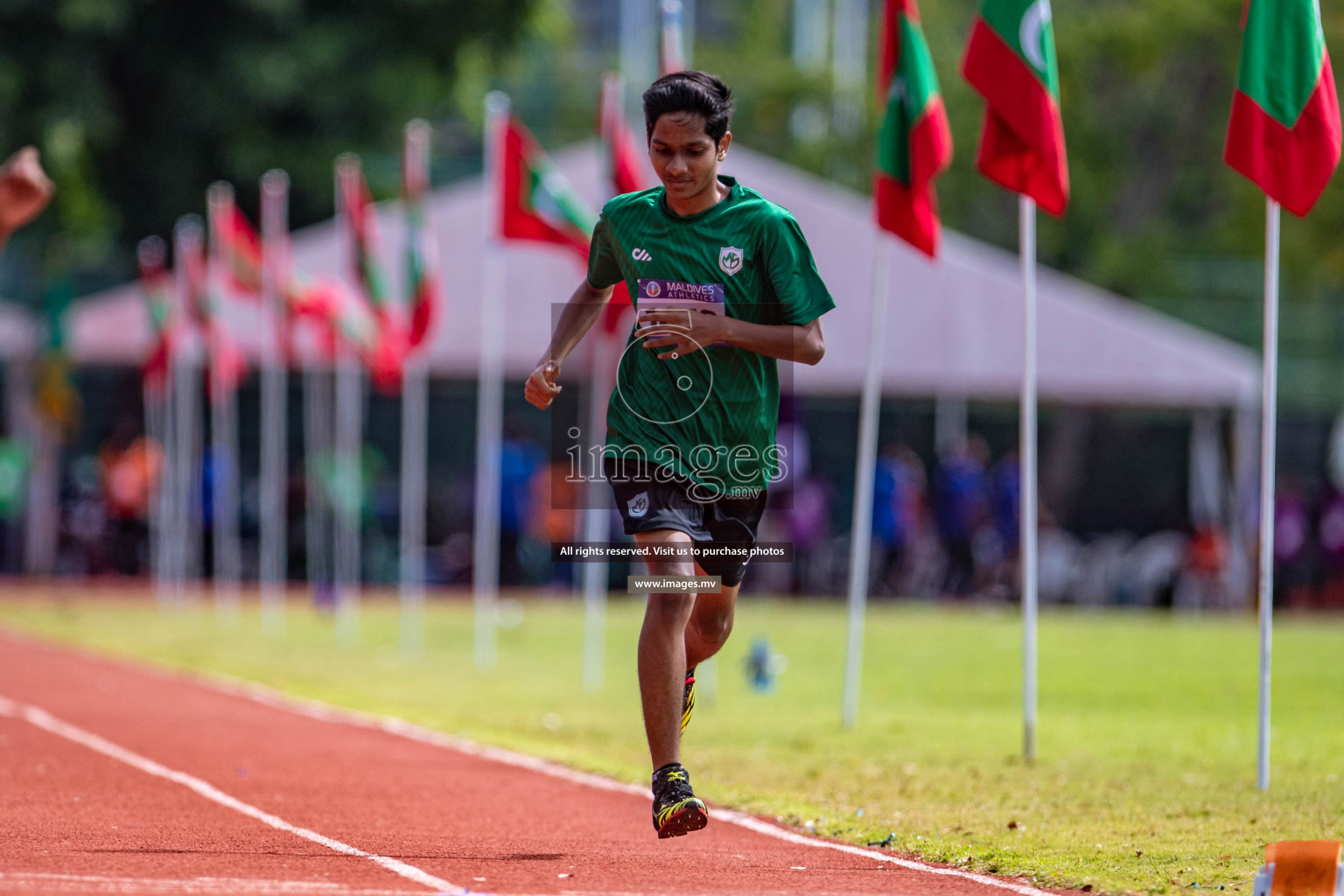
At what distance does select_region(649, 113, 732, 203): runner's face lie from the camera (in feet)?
21.1

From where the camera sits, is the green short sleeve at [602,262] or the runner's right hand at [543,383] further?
the green short sleeve at [602,262]

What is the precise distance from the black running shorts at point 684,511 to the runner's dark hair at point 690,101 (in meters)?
1.13

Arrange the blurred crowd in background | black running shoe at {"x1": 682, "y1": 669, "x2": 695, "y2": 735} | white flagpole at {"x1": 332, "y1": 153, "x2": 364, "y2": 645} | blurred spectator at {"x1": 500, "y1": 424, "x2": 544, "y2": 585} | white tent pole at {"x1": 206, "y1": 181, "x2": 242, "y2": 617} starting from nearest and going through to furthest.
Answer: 1. black running shoe at {"x1": 682, "y1": 669, "x2": 695, "y2": 735}
2. white flagpole at {"x1": 332, "y1": 153, "x2": 364, "y2": 645}
3. white tent pole at {"x1": 206, "y1": 181, "x2": 242, "y2": 617}
4. blurred spectator at {"x1": 500, "y1": 424, "x2": 544, "y2": 585}
5. the blurred crowd in background

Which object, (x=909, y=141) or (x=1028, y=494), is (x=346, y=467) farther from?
(x=1028, y=494)

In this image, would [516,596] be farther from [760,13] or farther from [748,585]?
[760,13]

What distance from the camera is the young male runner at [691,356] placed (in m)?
6.45

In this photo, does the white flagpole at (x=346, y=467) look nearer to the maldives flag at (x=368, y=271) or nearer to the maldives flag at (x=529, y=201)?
the maldives flag at (x=368, y=271)

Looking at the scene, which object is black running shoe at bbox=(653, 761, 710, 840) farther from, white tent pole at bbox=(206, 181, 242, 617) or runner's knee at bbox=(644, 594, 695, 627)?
white tent pole at bbox=(206, 181, 242, 617)

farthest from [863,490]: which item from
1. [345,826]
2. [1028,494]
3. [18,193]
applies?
[18,193]

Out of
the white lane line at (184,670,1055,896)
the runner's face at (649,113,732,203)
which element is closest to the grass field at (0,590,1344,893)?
the white lane line at (184,670,1055,896)

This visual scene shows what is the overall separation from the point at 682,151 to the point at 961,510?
68.6 feet

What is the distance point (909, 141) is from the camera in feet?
38.1

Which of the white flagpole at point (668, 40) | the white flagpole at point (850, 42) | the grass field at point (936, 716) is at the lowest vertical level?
the grass field at point (936, 716)

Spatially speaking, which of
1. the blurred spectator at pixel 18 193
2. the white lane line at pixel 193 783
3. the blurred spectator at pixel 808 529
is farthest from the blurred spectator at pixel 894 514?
the blurred spectator at pixel 18 193
